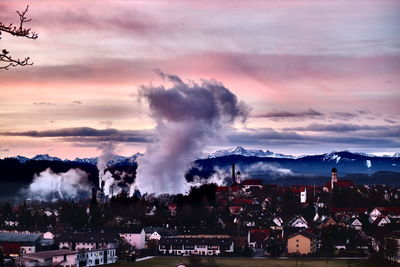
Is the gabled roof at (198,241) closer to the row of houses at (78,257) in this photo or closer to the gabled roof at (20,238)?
the row of houses at (78,257)

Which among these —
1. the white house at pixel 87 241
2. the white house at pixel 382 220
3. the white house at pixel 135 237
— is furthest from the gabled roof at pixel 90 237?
the white house at pixel 382 220

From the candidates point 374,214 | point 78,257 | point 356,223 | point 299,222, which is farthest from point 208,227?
point 78,257

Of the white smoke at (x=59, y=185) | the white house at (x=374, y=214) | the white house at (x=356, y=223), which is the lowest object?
the white house at (x=356, y=223)

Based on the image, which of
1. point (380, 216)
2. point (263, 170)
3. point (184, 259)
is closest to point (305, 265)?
point (184, 259)

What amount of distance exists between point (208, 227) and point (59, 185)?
1597 inches

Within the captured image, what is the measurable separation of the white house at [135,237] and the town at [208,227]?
4 cm

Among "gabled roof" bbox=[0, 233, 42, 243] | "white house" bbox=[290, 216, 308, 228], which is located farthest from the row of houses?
"white house" bbox=[290, 216, 308, 228]

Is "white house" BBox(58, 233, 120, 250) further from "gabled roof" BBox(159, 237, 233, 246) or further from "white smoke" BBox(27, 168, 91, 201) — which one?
"white smoke" BBox(27, 168, 91, 201)

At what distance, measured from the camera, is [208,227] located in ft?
176

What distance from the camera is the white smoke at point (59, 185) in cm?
8531

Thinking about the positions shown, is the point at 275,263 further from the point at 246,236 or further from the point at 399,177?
the point at 399,177

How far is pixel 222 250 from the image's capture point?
146 feet

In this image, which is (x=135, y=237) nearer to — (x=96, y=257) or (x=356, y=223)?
(x=96, y=257)

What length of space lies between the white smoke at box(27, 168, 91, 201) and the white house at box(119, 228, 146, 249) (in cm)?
3531
